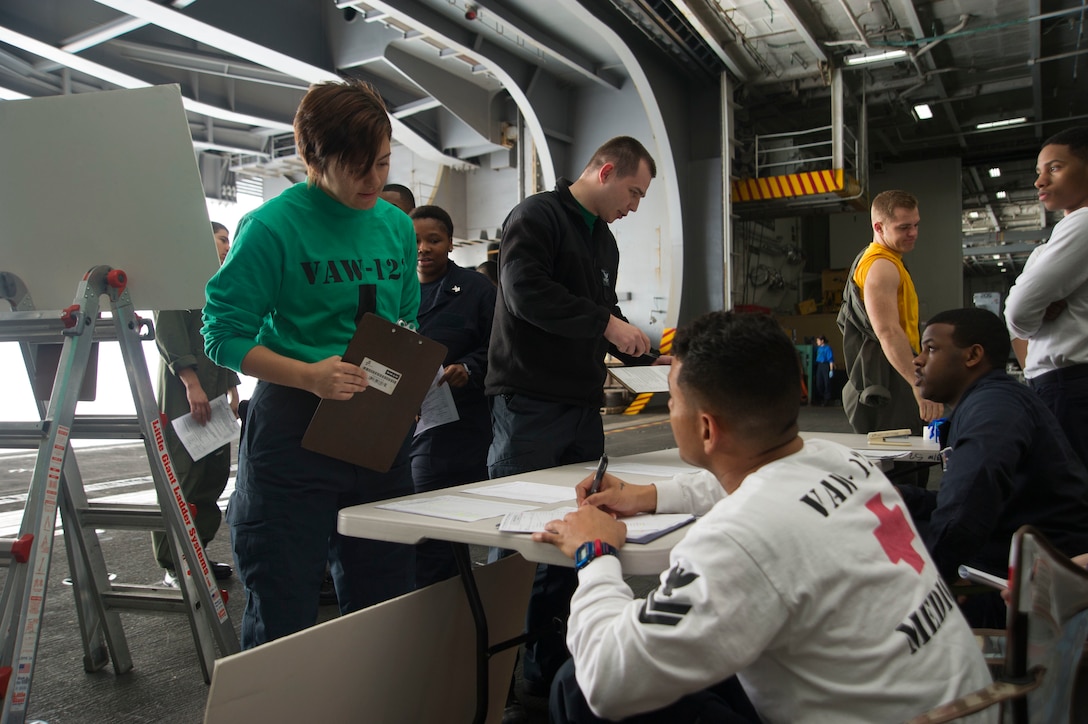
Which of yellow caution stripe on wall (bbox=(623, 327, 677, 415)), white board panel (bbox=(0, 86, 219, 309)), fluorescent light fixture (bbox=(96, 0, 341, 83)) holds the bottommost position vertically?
yellow caution stripe on wall (bbox=(623, 327, 677, 415))

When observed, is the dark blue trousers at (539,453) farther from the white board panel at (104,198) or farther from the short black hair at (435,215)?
the short black hair at (435,215)

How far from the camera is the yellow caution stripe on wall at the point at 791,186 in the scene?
10.5 m

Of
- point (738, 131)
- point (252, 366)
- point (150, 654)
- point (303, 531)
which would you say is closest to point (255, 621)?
point (303, 531)

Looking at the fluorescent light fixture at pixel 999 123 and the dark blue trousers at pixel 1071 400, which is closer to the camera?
the dark blue trousers at pixel 1071 400

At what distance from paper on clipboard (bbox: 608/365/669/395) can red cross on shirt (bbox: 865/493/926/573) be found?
0.95 meters

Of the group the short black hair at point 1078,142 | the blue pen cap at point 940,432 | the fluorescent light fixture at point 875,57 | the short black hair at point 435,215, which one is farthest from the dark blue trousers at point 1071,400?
the fluorescent light fixture at point 875,57

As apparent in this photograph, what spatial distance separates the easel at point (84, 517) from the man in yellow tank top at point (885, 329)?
8.83 ft

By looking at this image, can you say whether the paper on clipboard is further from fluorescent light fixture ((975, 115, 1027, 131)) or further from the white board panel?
fluorescent light fixture ((975, 115, 1027, 131))

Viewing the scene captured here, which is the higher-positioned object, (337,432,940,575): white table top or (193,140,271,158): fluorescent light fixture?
(193,140,271,158): fluorescent light fixture

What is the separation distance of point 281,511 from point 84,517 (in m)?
1.08

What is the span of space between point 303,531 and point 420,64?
869cm

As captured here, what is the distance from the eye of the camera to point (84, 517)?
7.90 feet

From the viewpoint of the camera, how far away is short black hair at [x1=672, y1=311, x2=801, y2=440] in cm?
118

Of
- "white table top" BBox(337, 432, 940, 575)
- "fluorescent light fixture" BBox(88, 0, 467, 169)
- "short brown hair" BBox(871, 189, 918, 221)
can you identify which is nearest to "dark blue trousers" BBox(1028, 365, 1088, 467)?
"short brown hair" BBox(871, 189, 918, 221)
